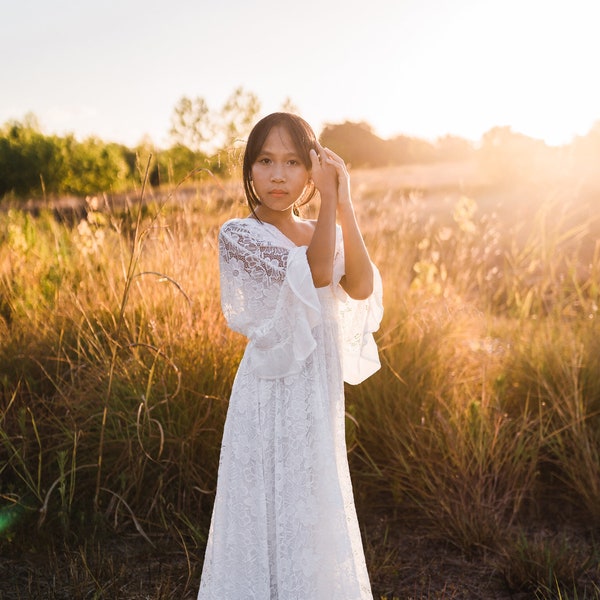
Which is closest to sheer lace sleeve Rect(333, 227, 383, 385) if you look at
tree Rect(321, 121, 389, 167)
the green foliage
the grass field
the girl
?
the girl

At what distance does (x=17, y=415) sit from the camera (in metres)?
3.48

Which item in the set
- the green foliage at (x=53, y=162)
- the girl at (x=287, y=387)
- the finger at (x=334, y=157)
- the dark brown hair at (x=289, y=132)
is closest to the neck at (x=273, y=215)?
the girl at (x=287, y=387)

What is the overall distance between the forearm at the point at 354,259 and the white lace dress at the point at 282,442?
2.0 inches

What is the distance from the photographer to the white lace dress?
76.6 inches

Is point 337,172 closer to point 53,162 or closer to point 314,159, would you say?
point 314,159

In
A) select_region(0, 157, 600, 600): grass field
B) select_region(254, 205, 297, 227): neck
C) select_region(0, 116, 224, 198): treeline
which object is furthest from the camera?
select_region(0, 116, 224, 198): treeline

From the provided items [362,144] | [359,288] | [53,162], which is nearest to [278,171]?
[359,288]

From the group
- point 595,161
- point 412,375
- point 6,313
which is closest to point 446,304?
point 412,375

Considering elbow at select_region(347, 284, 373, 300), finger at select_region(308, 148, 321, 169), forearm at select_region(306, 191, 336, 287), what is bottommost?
elbow at select_region(347, 284, 373, 300)

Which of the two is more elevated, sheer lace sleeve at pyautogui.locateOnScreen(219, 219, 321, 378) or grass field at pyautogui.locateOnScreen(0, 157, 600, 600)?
sheer lace sleeve at pyautogui.locateOnScreen(219, 219, 321, 378)

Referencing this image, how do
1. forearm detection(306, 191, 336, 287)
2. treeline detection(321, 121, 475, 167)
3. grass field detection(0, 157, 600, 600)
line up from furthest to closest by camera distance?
1. treeline detection(321, 121, 475, 167)
2. grass field detection(0, 157, 600, 600)
3. forearm detection(306, 191, 336, 287)

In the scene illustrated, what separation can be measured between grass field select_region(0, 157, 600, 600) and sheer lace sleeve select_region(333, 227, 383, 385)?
31.6 inches

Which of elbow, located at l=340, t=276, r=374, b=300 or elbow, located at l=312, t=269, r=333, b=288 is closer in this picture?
elbow, located at l=312, t=269, r=333, b=288

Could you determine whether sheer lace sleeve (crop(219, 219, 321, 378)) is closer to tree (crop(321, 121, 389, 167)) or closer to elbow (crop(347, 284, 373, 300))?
elbow (crop(347, 284, 373, 300))
